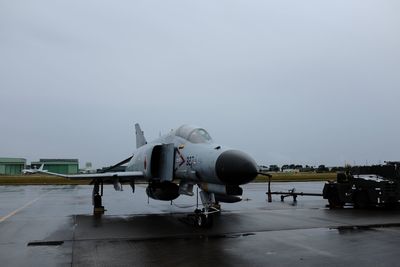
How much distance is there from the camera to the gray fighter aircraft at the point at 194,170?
938cm

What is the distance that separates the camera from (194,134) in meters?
11.8

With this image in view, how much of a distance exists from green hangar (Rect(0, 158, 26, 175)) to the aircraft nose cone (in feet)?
433

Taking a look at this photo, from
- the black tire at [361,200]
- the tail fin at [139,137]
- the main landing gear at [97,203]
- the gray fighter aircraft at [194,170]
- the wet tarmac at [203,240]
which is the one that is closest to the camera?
the wet tarmac at [203,240]

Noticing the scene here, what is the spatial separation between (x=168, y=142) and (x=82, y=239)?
4705 millimetres

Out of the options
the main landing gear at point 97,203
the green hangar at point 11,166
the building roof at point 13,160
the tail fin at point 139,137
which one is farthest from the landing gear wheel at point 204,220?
the building roof at point 13,160

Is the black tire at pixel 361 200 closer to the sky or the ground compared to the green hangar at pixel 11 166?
closer to the sky

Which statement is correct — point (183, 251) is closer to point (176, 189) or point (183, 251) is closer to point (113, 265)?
point (113, 265)

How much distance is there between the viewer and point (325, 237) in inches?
358

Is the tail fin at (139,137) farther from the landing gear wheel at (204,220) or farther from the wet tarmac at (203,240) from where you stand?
the landing gear wheel at (204,220)

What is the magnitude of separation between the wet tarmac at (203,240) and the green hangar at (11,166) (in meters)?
128

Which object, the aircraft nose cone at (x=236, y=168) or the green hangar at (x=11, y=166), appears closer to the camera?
the aircraft nose cone at (x=236, y=168)

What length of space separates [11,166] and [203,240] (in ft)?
455

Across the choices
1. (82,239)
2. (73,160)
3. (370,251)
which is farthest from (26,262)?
(73,160)

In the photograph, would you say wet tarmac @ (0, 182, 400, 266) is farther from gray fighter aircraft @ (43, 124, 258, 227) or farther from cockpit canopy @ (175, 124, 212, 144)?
cockpit canopy @ (175, 124, 212, 144)
